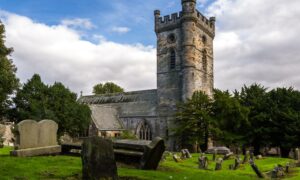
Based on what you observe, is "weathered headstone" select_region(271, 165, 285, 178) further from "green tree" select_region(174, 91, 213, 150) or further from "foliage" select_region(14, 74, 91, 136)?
"foliage" select_region(14, 74, 91, 136)

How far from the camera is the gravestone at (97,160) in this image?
8.44 meters

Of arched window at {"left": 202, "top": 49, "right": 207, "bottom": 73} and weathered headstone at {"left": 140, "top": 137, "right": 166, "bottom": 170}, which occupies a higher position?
arched window at {"left": 202, "top": 49, "right": 207, "bottom": 73}

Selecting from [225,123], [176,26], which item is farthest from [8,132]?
[225,123]

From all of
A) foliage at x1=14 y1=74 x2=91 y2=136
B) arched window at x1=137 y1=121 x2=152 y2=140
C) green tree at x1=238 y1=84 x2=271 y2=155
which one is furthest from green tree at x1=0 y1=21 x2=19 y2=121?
green tree at x1=238 y1=84 x2=271 y2=155

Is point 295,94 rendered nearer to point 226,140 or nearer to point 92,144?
point 226,140

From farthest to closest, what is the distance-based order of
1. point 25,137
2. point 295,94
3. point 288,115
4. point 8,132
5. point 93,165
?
point 8,132 < point 295,94 < point 288,115 < point 25,137 < point 93,165

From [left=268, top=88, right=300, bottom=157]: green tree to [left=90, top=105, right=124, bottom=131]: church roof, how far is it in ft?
69.1

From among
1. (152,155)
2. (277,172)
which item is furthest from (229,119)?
(152,155)

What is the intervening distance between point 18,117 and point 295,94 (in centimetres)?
3010

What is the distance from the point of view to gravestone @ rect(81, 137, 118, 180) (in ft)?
27.7

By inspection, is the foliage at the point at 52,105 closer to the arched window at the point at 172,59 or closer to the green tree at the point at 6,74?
the green tree at the point at 6,74

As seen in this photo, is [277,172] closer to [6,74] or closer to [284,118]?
[284,118]

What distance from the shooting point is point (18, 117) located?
35.2m

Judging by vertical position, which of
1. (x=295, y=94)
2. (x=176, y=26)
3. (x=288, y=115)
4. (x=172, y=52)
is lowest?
(x=288, y=115)
